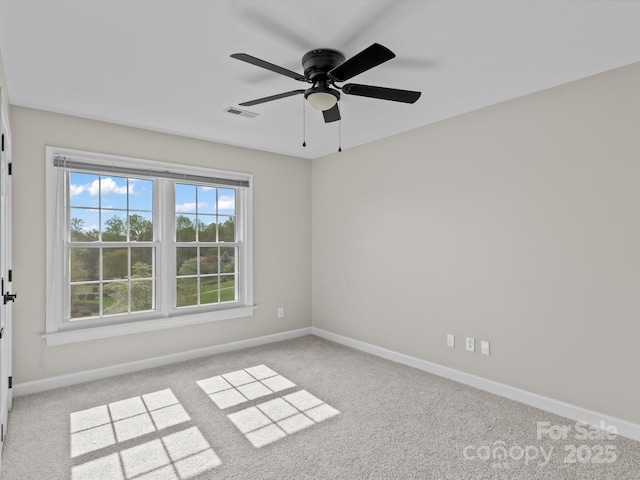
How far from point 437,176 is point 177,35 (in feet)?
8.56

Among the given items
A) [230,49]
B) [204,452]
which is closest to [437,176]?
[230,49]

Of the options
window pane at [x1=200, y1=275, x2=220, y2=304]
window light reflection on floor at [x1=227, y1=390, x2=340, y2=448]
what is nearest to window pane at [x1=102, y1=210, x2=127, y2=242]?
window pane at [x1=200, y1=275, x2=220, y2=304]

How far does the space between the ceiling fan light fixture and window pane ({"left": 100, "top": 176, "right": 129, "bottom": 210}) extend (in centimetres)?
247

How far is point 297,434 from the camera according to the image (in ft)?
8.46

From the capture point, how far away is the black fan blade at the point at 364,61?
1.86 metres

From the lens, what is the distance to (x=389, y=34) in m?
2.18

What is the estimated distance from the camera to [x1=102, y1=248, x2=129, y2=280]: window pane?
3.73 meters

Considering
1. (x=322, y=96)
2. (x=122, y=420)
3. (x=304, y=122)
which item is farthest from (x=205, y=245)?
(x=322, y=96)

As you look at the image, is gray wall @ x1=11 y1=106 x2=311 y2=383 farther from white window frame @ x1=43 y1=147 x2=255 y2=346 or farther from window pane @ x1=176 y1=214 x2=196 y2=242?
window pane @ x1=176 y1=214 x2=196 y2=242

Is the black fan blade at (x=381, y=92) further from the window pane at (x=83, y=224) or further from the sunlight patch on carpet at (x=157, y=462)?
the window pane at (x=83, y=224)

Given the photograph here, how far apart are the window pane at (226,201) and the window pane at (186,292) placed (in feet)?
2.99

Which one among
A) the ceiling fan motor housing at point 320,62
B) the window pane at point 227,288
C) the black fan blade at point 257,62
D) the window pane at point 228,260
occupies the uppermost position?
the ceiling fan motor housing at point 320,62

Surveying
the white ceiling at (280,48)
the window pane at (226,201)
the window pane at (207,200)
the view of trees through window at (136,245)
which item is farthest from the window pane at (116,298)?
the white ceiling at (280,48)

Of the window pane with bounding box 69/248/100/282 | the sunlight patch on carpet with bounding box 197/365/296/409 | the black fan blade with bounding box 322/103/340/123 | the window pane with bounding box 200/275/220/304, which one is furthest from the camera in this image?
the window pane with bounding box 200/275/220/304
